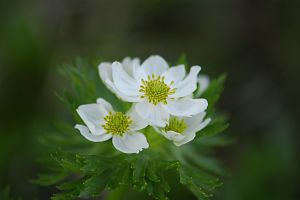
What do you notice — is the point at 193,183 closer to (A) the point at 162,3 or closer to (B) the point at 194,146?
(B) the point at 194,146

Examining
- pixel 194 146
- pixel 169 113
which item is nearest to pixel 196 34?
pixel 194 146

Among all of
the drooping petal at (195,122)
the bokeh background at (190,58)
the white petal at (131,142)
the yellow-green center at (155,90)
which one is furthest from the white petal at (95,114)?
the bokeh background at (190,58)

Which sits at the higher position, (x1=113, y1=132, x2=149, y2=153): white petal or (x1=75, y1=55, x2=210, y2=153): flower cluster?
(x1=75, y1=55, x2=210, y2=153): flower cluster

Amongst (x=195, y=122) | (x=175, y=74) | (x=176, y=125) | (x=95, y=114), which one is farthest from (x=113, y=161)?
(x=175, y=74)

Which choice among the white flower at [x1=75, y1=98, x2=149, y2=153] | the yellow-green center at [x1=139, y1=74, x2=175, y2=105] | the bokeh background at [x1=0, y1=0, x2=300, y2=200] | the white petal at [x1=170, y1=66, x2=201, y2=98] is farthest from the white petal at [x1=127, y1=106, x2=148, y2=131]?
the bokeh background at [x1=0, y1=0, x2=300, y2=200]

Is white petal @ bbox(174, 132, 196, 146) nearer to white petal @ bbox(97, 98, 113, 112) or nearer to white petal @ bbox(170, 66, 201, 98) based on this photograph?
white petal @ bbox(170, 66, 201, 98)

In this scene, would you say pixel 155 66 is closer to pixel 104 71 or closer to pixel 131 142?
pixel 104 71
